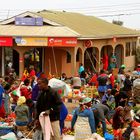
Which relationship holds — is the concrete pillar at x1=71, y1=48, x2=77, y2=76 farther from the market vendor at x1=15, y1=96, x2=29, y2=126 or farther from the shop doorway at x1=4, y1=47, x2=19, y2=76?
the market vendor at x1=15, y1=96, x2=29, y2=126

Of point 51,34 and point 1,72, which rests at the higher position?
point 51,34

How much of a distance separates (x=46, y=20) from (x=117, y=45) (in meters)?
9.21

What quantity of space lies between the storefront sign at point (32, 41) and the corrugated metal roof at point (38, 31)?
0.25 m

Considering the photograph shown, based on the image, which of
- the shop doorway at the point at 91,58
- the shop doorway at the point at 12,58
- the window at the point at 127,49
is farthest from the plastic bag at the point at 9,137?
the window at the point at 127,49

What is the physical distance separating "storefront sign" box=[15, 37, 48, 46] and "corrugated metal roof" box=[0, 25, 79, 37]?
25 cm

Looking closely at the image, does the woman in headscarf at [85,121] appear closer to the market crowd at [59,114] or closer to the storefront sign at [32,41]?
the market crowd at [59,114]

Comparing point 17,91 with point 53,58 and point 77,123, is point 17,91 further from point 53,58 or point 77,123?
point 53,58

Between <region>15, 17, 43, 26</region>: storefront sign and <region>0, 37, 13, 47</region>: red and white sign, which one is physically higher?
<region>15, 17, 43, 26</region>: storefront sign

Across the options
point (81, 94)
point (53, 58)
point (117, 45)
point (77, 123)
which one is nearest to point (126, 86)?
point (81, 94)

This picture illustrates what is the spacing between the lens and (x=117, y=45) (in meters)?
37.5

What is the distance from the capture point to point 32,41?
2759 centimetres

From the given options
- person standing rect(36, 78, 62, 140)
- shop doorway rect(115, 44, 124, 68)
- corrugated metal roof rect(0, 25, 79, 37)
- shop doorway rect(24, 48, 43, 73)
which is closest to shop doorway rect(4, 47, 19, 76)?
shop doorway rect(24, 48, 43, 73)

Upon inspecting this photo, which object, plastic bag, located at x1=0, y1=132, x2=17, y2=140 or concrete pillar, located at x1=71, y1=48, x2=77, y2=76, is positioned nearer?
plastic bag, located at x1=0, y1=132, x2=17, y2=140

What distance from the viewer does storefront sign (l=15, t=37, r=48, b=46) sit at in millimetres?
27453
